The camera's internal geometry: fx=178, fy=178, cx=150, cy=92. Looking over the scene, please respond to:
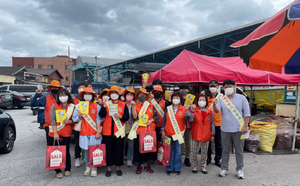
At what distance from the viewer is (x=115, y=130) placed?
11.5 feet

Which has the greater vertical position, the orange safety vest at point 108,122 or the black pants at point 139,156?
the orange safety vest at point 108,122

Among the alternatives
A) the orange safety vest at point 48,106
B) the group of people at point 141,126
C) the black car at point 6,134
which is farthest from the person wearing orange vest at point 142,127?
the black car at point 6,134

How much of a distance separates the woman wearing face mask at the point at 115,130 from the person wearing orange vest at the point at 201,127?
1.40 metres

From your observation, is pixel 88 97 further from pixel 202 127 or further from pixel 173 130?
pixel 202 127

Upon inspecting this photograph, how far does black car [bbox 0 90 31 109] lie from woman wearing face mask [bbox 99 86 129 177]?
527 inches

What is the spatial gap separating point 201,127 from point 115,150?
1.81 m

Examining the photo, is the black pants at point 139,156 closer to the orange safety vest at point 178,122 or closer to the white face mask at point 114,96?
the orange safety vest at point 178,122

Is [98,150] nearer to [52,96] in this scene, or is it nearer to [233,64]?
[52,96]

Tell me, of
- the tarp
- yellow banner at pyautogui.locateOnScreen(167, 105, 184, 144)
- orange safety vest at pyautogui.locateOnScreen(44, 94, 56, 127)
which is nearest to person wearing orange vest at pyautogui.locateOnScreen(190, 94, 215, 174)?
yellow banner at pyautogui.locateOnScreen(167, 105, 184, 144)

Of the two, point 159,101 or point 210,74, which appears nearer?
point 159,101

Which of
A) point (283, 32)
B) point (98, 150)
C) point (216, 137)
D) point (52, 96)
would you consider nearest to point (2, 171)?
point (52, 96)

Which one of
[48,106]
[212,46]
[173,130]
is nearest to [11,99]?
[48,106]

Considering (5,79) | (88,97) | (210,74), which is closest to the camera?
(88,97)

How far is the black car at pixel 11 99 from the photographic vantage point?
42.9 ft
